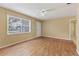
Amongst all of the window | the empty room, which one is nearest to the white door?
the empty room

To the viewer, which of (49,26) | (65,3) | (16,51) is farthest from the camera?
(49,26)

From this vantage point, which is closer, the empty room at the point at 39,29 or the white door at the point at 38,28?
the empty room at the point at 39,29

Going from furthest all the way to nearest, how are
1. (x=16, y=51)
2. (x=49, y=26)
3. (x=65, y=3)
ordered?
(x=49, y=26)
(x=16, y=51)
(x=65, y=3)

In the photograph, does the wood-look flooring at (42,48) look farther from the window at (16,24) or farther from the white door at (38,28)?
the window at (16,24)

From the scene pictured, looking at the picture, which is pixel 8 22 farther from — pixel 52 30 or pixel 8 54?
pixel 52 30

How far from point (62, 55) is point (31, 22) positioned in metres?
1.07

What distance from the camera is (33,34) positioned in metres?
2.79

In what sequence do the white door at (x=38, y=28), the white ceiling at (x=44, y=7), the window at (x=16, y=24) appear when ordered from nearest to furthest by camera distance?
the white ceiling at (x=44, y=7) → the window at (x=16, y=24) → the white door at (x=38, y=28)

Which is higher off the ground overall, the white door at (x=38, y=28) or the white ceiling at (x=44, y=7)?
the white ceiling at (x=44, y=7)

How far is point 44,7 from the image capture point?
8.14ft

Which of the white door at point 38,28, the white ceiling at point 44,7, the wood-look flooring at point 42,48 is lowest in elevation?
the wood-look flooring at point 42,48

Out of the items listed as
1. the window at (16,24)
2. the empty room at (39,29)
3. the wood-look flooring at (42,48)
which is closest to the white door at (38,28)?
the empty room at (39,29)

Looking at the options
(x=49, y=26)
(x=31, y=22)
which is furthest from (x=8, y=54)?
(x=49, y=26)

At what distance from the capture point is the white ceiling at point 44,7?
239 centimetres
